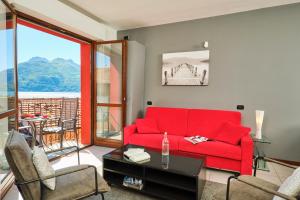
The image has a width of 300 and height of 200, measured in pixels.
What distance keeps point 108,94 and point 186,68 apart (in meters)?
1.80

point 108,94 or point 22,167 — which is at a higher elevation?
point 108,94

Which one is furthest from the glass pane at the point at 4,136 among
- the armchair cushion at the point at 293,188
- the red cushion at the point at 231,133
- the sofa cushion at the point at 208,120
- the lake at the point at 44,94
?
the red cushion at the point at 231,133

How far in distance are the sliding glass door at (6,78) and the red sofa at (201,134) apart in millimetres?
1700

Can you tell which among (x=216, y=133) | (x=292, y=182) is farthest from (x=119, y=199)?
(x=216, y=133)

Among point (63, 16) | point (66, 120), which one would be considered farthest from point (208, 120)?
point (63, 16)

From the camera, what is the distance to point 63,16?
287 cm

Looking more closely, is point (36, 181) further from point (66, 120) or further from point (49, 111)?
point (49, 111)

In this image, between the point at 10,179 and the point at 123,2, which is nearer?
the point at 10,179

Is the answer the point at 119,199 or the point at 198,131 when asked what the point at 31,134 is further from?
the point at 198,131

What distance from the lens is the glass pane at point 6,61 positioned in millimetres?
2217

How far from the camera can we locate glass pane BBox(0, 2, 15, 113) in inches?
87.3

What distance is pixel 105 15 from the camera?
3453 mm

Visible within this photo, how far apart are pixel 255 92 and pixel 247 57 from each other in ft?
2.12

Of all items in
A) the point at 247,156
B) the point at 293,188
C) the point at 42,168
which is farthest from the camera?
the point at 247,156
